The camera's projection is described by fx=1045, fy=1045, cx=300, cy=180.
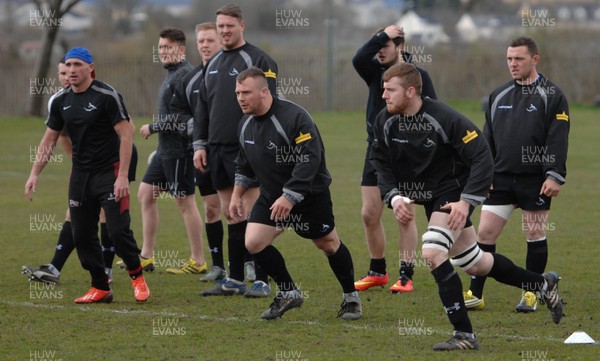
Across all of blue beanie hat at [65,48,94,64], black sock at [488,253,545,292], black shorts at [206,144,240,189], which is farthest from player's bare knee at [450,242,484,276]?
blue beanie hat at [65,48,94,64]

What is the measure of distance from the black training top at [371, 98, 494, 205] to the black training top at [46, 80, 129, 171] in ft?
8.35

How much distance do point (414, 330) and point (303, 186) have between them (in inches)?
54.4

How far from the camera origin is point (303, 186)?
316 inches

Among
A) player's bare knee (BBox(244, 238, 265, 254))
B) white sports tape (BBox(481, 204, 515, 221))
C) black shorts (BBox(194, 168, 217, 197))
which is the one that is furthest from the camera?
black shorts (BBox(194, 168, 217, 197))

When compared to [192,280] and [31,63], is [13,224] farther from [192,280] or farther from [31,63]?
[31,63]

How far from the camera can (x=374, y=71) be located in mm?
9625

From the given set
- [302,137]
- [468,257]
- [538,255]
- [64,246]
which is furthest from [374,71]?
[64,246]

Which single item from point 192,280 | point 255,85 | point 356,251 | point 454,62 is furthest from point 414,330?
point 454,62

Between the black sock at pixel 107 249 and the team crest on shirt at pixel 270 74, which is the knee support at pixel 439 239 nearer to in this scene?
the team crest on shirt at pixel 270 74

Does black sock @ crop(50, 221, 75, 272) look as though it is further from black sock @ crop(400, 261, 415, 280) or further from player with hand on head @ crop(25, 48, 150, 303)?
black sock @ crop(400, 261, 415, 280)

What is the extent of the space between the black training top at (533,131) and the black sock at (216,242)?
307 centimetres

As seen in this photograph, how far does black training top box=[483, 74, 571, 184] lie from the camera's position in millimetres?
8547

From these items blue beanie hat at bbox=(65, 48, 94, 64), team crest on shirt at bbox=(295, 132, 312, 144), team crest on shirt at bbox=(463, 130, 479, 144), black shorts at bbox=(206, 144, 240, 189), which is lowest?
black shorts at bbox=(206, 144, 240, 189)

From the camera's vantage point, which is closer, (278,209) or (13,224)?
(278,209)
